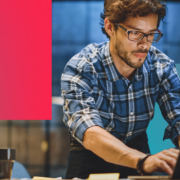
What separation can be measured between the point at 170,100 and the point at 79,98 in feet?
1.68

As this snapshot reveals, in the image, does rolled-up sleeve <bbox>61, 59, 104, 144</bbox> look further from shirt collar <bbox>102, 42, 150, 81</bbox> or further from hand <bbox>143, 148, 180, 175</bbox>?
hand <bbox>143, 148, 180, 175</bbox>

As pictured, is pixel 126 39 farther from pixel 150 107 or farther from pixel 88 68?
pixel 150 107

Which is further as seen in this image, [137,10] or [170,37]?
[170,37]

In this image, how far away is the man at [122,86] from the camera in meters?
1.42

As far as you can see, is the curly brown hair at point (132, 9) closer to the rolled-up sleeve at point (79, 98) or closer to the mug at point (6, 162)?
the rolled-up sleeve at point (79, 98)

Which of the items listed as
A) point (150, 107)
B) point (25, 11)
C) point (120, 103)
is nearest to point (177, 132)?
point (150, 107)

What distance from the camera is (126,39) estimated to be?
149 cm

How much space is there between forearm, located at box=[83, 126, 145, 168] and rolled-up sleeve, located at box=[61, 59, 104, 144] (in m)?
0.05

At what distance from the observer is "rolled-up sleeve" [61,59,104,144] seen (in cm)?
127

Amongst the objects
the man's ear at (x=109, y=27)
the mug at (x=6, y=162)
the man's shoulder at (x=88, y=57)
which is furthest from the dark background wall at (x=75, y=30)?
the mug at (x=6, y=162)

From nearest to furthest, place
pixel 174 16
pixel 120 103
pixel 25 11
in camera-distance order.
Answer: pixel 120 103, pixel 25 11, pixel 174 16

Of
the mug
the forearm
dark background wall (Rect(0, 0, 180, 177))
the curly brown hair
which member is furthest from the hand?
dark background wall (Rect(0, 0, 180, 177))

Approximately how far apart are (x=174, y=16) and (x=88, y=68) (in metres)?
4.33

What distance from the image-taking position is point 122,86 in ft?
5.07
